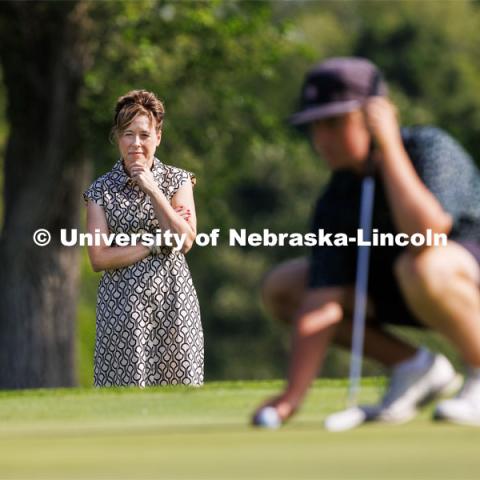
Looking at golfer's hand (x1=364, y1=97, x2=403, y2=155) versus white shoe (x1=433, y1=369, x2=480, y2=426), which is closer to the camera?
golfer's hand (x1=364, y1=97, x2=403, y2=155)

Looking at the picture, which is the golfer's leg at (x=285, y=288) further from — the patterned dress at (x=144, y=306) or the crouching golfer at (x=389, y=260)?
the patterned dress at (x=144, y=306)

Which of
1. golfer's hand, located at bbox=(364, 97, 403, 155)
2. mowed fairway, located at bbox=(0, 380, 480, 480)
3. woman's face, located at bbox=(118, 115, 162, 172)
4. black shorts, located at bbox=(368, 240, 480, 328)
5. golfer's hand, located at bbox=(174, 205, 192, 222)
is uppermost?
woman's face, located at bbox=(118, 115, 162, 172)

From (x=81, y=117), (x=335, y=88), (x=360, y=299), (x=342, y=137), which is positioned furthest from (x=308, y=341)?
(x=81, y=117)

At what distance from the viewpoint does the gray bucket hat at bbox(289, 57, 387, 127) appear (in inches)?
233

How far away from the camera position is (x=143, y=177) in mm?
8648

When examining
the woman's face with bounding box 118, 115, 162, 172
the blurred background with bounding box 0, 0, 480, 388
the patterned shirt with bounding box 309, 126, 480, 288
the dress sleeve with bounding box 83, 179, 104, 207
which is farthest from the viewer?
the blurred background with bounding box 0, 0, 480, 388

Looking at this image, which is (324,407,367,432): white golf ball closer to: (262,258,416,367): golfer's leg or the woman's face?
(262,258,416,367): golfer's leg

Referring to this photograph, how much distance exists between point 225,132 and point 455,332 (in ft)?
69.7

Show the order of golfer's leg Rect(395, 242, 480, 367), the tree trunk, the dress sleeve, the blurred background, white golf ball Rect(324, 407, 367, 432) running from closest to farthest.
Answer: golfer's leg Rect(395, 242, 480, 367) < white golf ball Rect(324, 407, 367, 432) < the dress sleeve < the tree trunk < the blurred background

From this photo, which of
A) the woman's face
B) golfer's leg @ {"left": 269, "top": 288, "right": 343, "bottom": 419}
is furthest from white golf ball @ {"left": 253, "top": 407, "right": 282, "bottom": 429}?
the woman's face

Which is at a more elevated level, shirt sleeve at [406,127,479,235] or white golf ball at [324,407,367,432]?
shirt sleeve at [406,127,479,235]

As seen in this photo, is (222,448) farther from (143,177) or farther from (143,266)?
(143,266)

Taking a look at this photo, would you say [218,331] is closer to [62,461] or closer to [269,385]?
[269,385]

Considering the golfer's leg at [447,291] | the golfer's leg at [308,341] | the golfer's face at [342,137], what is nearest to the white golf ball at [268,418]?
the golfer's leg at [308,341]
